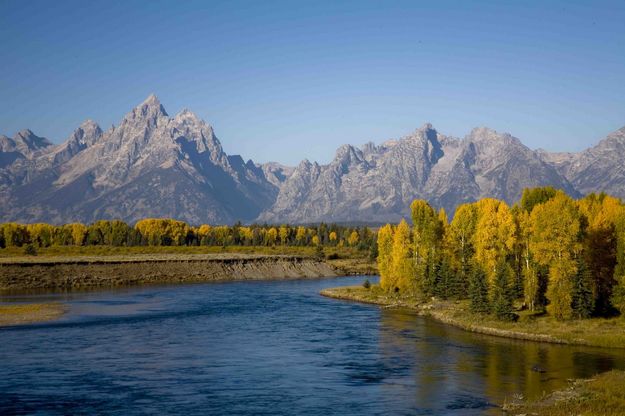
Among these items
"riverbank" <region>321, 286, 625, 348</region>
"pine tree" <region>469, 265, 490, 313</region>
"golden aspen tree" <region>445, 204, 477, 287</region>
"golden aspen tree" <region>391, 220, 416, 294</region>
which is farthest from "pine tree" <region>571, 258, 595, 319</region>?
"golden aspen tree" <region>391, 220, 416, 294</region>

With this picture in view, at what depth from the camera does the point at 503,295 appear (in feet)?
280

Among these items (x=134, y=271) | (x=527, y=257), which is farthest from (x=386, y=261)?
(x=134, y=271)

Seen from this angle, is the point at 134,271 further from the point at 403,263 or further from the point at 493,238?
the point at 493,238

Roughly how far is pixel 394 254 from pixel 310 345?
162ft

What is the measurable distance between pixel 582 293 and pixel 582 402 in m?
35.9

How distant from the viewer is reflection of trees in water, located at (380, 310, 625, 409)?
2060 inches

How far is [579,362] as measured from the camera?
62375 mm

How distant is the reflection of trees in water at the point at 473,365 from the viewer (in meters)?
52.3

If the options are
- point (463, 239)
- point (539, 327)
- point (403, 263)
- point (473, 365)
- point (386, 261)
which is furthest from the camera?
point (386, 261)

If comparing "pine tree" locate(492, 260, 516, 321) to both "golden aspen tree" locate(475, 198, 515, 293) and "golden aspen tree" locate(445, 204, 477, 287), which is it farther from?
"golden aspen tree" locate(445, 204, 477, 287)

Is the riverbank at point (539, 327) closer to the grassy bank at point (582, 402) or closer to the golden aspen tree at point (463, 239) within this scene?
the golden aspen tree at point (463, 239)

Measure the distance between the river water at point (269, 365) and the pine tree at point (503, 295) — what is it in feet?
22.9

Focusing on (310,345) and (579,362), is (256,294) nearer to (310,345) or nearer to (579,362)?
(310,345)

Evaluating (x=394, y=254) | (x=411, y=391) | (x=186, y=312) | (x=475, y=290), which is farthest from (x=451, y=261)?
(x=411, y=391)
